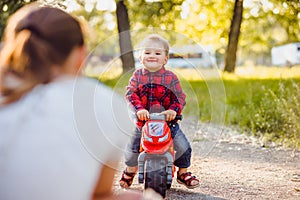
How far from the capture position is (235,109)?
881 cm

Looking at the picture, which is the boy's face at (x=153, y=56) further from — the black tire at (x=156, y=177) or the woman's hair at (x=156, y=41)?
the black tire at (x=156, y=177)

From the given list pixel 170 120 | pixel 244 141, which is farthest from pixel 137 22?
pixel 170 120

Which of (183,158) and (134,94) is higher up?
(134,94)

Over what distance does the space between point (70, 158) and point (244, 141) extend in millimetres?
5196

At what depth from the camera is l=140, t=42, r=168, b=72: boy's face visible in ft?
11.9

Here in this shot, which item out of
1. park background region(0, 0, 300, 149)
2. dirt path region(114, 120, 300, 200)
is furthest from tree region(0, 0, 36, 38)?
dirt path region(114, 120, 300, 200)

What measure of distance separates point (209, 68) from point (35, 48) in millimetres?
2258

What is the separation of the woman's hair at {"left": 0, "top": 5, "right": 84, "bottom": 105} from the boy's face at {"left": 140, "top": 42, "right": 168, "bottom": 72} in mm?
1799

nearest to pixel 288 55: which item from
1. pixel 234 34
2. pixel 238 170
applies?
pixel 234 34

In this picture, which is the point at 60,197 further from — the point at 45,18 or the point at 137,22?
the point at 137,22

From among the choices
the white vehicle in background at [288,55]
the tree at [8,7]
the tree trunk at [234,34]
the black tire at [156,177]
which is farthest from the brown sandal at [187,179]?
the white vehicle in background at [288,55]

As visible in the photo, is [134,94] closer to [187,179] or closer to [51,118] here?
[187,179]

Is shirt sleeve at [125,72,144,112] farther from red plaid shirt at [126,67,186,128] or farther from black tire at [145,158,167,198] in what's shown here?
black tire at [145,158,167,198]

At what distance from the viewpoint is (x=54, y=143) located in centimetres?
174
